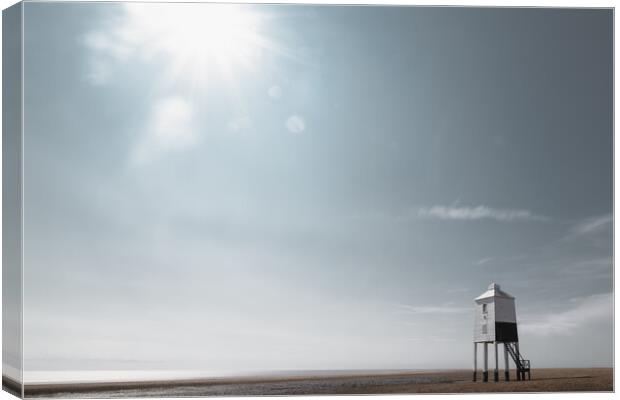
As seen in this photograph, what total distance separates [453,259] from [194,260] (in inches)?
192

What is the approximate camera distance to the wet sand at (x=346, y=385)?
1549 cm

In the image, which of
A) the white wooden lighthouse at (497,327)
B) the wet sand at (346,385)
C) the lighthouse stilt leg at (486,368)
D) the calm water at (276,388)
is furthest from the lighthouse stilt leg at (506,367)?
the calm water at (276,388)

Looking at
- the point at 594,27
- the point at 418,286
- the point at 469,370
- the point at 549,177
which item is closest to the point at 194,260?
the point at 418,286

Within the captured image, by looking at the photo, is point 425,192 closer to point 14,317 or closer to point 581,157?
point 581,157

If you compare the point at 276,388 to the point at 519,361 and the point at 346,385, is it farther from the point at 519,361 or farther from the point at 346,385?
the point at 519,361

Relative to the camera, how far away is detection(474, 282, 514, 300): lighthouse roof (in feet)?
53.6

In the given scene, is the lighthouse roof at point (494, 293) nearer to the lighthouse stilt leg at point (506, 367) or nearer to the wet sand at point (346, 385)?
the lighthouse stilt leg at point (506, 367)

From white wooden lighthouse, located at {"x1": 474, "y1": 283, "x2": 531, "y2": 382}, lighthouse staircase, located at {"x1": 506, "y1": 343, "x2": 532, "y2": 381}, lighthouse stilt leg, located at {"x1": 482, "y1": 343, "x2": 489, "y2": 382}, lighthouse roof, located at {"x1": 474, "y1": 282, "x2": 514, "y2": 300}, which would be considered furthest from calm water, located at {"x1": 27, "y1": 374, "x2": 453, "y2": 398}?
lighthouse roof, located at {"x1": 474, "y1": 282, "x2": 514, "y2": 300}

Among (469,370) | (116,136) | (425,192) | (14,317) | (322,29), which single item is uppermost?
(322,29)

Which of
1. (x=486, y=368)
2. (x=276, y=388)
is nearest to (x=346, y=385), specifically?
(x=276, y=388)

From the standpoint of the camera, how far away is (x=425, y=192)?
1631 cm

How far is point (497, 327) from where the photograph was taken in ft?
53.8

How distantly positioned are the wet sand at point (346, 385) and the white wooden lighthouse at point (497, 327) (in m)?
0.29

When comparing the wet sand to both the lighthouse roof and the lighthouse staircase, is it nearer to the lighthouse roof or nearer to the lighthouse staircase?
the lighthouse staircase
